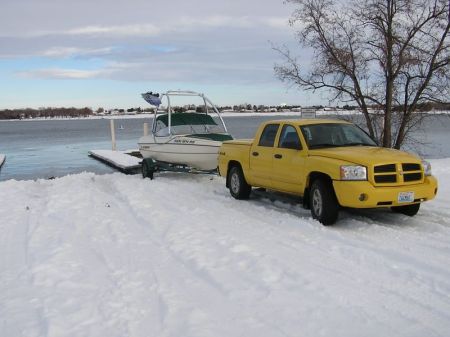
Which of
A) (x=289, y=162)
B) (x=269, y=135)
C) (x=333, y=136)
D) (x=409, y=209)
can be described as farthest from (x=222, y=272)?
(x=269, y=135)

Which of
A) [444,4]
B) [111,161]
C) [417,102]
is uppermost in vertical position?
[444,4]

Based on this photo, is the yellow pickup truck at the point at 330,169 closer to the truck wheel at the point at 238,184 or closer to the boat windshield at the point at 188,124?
the truck wheel at the point at 238,184

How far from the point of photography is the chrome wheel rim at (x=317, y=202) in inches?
325

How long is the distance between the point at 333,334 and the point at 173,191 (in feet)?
27.1

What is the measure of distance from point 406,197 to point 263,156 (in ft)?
10.3

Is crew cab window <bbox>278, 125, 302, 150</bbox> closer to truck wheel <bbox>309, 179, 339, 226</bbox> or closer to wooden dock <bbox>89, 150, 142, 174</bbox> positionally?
truck wheel <bbox>309, 179, 339, 226</bbox>

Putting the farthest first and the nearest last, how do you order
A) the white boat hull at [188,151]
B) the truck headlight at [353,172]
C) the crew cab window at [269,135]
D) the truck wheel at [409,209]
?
the white boat hull at [188,151], the crew cab window at [269,135], the truck wheel at [409,209], the truck headlight at [353,172]

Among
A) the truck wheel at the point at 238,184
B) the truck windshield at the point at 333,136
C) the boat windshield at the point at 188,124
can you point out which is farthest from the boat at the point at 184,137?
the truck windshield at the point at 333,136

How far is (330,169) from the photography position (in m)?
8.07

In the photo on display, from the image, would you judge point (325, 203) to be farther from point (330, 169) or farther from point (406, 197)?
point (406, 197)

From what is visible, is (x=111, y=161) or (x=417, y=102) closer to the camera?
(x=417, y=102)

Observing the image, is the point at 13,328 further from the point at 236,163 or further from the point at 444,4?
the point at 444,4

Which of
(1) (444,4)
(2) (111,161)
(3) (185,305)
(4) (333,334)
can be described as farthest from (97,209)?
(2) (111,161)

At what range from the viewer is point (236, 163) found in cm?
1135
